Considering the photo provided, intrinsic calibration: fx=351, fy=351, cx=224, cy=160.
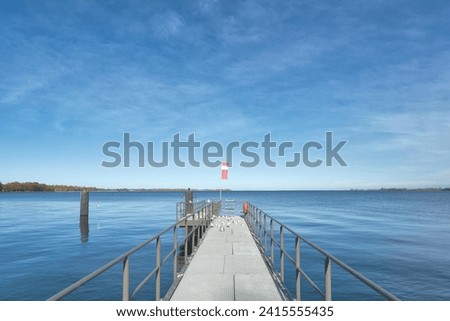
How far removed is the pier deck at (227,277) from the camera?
241 inches

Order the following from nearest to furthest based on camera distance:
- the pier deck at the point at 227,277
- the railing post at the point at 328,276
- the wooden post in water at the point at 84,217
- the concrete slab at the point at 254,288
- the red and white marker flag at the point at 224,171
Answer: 1. the railing post at the point at 328,276
2. the concrete slab at the point at 254,288
3. the pier deck at the point at 227,277
4. the red and white marker flag at the point at 224,171
5. the wooden post in water at the point at 84,217

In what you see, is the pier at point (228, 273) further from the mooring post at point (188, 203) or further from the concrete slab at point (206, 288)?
the mooring post at point (188, 203)

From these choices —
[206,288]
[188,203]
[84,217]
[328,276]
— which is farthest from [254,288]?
[84,217]

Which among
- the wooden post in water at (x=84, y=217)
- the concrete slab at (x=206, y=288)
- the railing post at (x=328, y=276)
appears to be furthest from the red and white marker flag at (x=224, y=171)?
the railing post at (x=328, y=276)

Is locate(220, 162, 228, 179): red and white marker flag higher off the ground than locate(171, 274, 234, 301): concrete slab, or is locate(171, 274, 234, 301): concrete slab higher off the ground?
locate(220, 162, 228, 179): red and white marker flag

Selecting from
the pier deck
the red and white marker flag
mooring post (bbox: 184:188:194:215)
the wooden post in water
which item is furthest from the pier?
the wooden post in water

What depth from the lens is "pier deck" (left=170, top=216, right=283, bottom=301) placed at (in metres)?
6.12

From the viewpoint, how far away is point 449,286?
14.1 metres

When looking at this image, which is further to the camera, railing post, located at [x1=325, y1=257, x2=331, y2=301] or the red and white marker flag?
the red and white marker flag

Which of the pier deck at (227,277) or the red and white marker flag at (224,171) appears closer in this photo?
the pier deck at (227,277)

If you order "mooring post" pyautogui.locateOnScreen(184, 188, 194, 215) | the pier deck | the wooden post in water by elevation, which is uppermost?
"mooring post" pyautogui.locateOnScreen(184, 188, 194, 215)

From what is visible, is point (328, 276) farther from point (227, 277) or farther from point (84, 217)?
point (84, 217)

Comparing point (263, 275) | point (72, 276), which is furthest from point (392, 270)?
point (72, 276)

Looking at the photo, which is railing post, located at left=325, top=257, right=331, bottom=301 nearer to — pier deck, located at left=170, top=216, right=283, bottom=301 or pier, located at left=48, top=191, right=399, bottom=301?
pier, located at left=48, top=191, right=399, bottom=301
